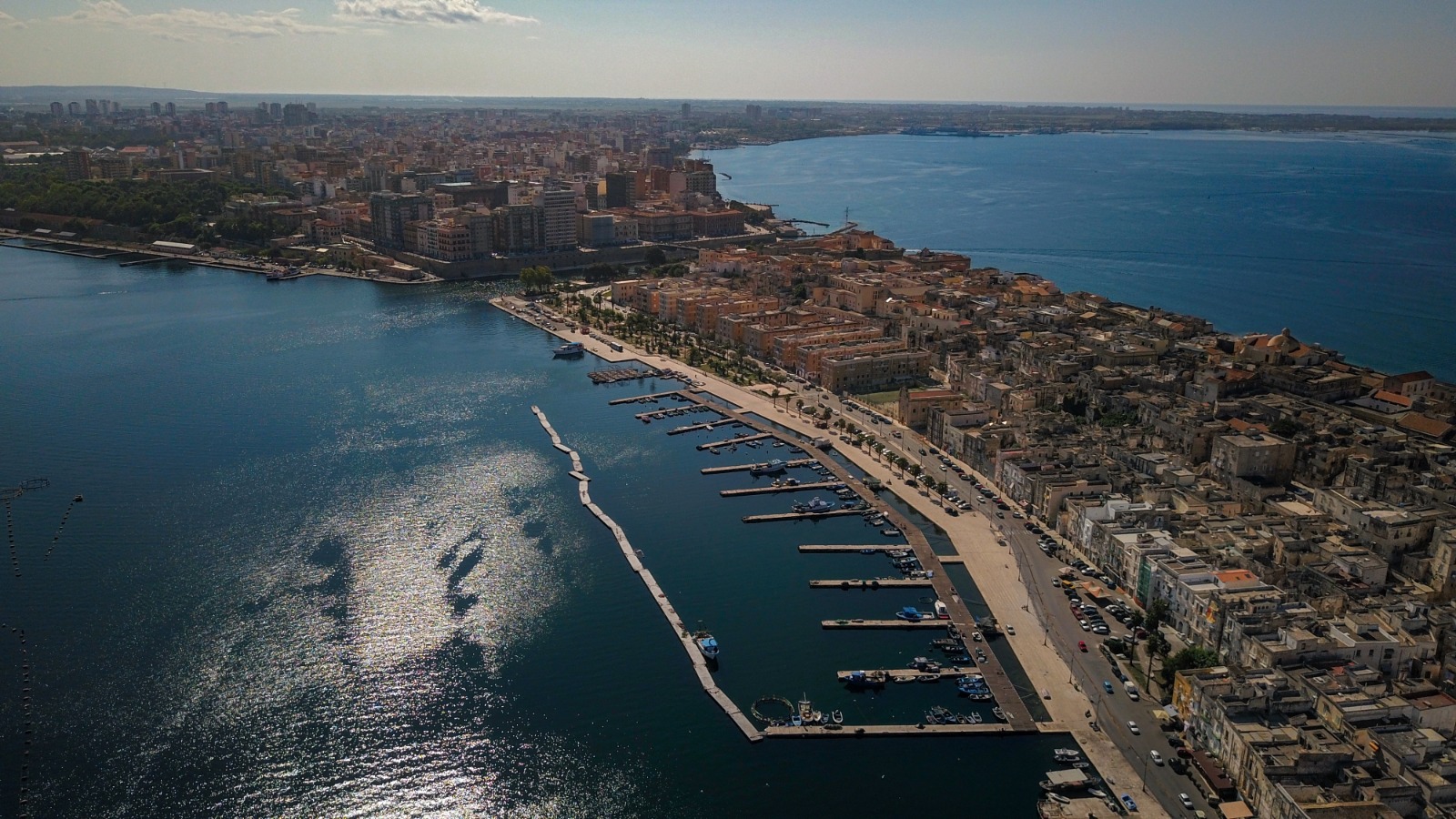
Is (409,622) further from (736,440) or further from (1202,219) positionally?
(1202,219)

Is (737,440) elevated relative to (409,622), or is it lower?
elevated

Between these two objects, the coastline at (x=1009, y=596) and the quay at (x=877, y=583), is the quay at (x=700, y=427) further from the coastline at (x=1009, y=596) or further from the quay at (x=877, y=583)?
the quay at (x=877, y=583)

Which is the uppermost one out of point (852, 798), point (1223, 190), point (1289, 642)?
point (1223, 190)

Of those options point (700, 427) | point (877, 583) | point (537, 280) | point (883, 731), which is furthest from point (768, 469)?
point (537, 280)

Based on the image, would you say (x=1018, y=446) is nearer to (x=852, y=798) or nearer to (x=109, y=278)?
(x=852, y=798)

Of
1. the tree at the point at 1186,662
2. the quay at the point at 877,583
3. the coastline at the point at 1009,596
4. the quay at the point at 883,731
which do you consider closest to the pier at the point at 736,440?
the coastline at the point at 1009,596

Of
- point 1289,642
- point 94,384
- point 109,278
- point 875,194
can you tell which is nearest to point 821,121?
point 875,194

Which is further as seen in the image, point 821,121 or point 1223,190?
point 821,121
